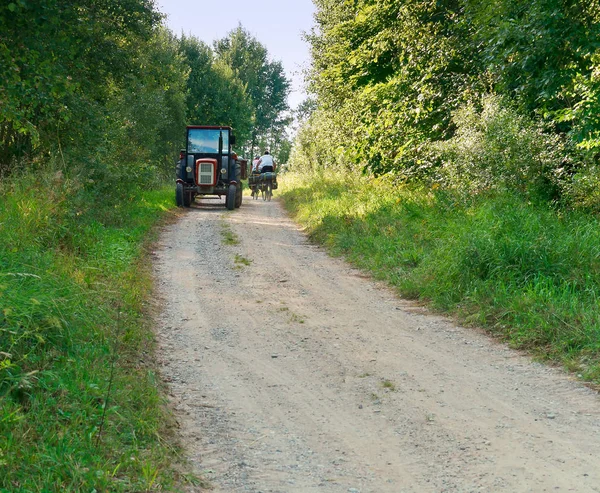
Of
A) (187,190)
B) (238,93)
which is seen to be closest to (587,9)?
(187,190)

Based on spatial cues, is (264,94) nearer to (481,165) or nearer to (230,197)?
(230,197)

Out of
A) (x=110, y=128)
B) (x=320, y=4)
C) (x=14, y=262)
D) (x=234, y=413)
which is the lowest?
(x=234, y=413)

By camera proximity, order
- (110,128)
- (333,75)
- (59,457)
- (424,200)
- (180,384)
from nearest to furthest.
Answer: (59,457), (180,384), (424,200), (110,128), (333,75)

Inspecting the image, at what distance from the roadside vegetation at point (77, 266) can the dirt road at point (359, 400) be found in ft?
1.25

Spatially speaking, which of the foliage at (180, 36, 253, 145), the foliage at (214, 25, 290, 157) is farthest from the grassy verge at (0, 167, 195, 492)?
the foliage at (214, 25, 290, 157)

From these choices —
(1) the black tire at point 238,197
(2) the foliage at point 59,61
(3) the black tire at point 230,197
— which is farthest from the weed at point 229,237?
(1) the black tire at point 238,197

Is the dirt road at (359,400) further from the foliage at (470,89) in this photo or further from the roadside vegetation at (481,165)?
the foliage at (470,89)

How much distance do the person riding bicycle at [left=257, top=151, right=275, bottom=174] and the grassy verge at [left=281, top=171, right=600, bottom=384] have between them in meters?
15.8

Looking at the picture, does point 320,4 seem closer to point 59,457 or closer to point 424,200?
point 424,200

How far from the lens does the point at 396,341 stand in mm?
6848

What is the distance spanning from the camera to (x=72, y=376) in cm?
467

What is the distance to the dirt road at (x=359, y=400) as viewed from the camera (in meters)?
3.92

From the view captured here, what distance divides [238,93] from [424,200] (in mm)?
44299

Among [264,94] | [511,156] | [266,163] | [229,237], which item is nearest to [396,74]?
[229,237]
